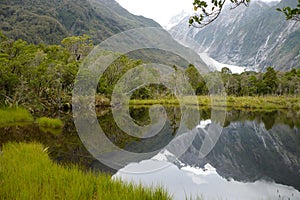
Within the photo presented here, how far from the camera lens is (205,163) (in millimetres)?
8711

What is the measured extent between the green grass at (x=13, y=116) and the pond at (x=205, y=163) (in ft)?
2.96

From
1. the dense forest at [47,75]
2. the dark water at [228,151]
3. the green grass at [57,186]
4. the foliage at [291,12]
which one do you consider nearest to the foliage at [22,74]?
the dense forest at [47,75]

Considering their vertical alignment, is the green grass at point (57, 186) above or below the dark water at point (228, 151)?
above

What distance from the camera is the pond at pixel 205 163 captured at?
20.4 feet

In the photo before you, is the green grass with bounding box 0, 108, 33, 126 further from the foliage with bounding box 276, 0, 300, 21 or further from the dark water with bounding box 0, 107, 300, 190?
the foliage with bounding box 276, 0, 300, 21

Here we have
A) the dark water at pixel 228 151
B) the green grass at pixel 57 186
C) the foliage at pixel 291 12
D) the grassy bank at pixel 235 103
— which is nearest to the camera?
the foliage at pixel 291 12

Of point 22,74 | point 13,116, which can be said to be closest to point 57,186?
point 13,116

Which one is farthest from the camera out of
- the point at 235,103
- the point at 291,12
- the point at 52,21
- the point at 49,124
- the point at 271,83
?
the point at 52,21

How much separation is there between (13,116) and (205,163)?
982cm

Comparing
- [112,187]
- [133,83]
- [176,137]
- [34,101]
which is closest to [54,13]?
[133,83]

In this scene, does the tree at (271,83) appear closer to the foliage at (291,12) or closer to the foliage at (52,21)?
the foliage at (291,12)

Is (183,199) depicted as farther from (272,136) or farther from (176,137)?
(272,136)

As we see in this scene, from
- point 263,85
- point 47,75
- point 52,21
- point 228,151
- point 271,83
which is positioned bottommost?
point 228,151

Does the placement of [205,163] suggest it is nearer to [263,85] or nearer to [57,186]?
[57,186]
